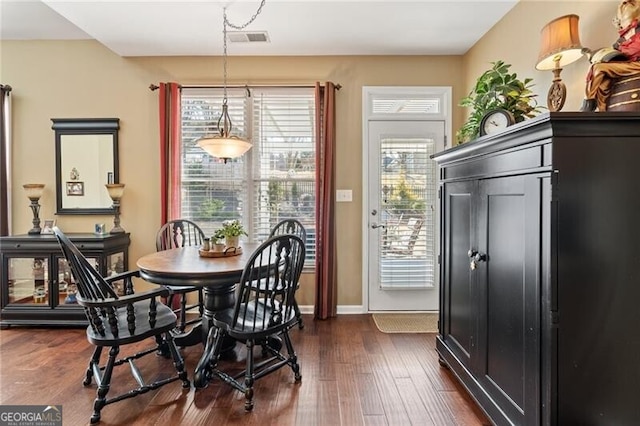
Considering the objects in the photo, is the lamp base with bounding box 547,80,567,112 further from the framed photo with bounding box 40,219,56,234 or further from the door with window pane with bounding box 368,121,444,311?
the framed photo with bounding box 40,219,56,234

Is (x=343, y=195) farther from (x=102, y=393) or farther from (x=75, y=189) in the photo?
(x=75, y=189)

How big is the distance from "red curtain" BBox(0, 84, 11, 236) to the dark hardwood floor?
1300mm

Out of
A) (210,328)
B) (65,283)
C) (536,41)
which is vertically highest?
(536,41)

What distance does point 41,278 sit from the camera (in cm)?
321

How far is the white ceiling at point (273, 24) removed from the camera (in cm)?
262

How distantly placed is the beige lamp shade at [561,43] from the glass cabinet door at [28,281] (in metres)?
4.24

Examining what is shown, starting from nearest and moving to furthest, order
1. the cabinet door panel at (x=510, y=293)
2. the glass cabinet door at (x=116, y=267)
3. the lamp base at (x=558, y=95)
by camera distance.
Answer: the cabinet door panel at (x=510, y=293) → the lamp base at (x=558, y=95) → the glass cabinet door at (x=116, y=267)

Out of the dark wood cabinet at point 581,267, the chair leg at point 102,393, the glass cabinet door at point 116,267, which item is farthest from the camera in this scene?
the glass cabinet door at point 116,267

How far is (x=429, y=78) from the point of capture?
3504mm

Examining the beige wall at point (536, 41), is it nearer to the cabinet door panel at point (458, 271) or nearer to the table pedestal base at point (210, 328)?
the cabinet door panel at point (458, 271)

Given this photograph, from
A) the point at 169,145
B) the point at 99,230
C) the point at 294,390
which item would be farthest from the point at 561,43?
the point at 99,230

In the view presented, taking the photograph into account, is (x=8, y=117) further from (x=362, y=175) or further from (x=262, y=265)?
(x=362, y=175)

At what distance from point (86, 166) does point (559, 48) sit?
162 inches

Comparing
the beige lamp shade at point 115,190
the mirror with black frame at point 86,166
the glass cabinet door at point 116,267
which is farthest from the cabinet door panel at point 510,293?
the mirror with black frame at point 86,166
